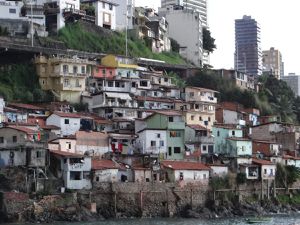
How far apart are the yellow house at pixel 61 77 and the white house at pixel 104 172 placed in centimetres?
1314

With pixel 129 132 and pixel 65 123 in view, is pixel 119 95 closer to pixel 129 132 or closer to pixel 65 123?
pixel 129 132

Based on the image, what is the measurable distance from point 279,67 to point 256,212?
117068mm

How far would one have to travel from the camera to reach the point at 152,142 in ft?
191

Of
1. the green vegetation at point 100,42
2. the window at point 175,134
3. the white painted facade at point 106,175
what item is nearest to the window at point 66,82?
the green vegetation at point 100,42

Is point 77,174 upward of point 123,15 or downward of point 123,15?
downward

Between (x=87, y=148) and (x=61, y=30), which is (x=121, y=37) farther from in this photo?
(x=87, y=148)

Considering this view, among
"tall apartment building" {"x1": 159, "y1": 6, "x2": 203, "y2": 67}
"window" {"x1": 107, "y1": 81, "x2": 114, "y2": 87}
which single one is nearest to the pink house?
"window" {"x1": 107, "y1": 81, "x2": 114, "y2": 87}

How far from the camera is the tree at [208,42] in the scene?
9900 cm

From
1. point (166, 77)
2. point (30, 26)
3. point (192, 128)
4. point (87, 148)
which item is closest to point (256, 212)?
point (192, 128)

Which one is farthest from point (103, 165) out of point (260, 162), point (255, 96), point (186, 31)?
point (186, 31)

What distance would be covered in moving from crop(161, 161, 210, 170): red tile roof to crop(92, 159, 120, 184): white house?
4687 mm

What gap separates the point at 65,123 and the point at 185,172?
10.1m

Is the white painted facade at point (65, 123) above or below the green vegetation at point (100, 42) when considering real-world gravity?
below

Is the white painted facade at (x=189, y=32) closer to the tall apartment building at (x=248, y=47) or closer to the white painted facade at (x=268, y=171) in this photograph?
the white painted facade at (x=268, y=171)
